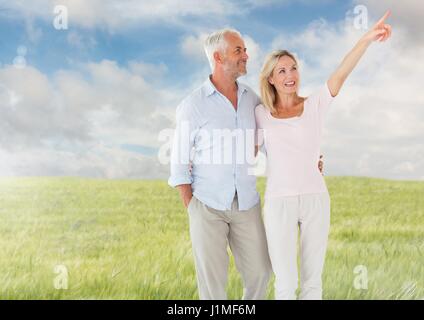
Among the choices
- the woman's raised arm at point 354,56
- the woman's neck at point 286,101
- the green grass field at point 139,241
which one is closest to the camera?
the woman's raised arm at point 354,56

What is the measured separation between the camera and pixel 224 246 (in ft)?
9.64

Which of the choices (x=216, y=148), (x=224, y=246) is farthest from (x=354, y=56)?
(x=224, y=246)

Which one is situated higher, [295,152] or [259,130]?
[259,130]

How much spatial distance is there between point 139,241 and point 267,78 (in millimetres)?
2176

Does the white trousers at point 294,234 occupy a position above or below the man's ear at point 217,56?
below

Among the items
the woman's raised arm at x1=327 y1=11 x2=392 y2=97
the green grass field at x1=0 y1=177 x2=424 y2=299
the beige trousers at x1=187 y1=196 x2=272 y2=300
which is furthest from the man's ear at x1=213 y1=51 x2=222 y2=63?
the green grass field at x1=0 y1=177 x2=424 y2=299

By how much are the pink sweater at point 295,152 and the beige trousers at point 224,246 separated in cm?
22

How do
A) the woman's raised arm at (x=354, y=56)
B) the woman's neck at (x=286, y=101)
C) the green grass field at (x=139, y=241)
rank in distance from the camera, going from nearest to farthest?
the woman's raised arm at (x=354, y=56) < the woman's neck at (x=286, y=101) < the green grass field at (x=139, y=241)

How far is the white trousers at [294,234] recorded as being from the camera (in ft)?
8.93

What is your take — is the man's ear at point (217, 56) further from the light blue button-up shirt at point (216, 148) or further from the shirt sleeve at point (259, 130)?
the shirt sleeve at point (259, 130)

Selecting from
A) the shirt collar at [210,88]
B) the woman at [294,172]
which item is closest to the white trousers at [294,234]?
the woman at [294,172]

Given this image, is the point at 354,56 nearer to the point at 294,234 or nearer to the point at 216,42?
the point at 216,42
